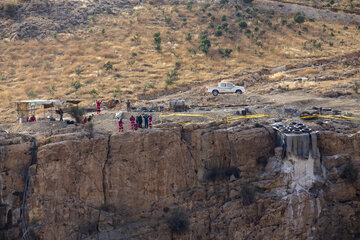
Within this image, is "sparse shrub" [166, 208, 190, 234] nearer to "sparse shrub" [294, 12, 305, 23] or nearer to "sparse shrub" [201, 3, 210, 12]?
"sparse shrub" [294, 12, 305, 23]

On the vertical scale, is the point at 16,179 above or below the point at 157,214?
above

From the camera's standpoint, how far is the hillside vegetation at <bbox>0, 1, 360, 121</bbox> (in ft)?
97.5

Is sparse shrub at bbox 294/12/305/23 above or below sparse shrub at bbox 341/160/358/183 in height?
above

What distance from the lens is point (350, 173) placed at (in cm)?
1808

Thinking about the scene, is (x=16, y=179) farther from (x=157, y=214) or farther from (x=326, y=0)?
(x=326, y=0)

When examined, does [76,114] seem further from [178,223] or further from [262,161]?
[262,161]

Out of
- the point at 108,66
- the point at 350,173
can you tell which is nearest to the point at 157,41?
the point at 108,66

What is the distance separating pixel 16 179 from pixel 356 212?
14477mm

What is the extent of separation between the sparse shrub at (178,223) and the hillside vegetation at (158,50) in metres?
12.3

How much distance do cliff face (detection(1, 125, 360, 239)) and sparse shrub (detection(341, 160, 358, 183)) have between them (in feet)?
0.50

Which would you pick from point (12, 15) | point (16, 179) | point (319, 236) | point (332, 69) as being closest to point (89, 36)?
point (12, 15)

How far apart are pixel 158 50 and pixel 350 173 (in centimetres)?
A: 2278

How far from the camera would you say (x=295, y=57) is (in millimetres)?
35969

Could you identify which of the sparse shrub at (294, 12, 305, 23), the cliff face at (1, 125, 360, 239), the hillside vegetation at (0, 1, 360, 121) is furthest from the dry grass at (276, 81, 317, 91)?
the sparse shrub at (294, 12, 305, 23)
